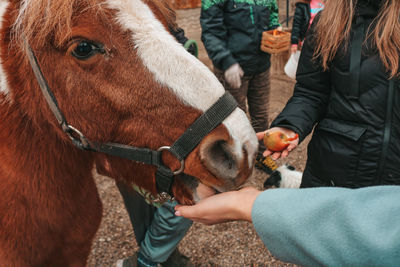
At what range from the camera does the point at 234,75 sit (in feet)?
10.3

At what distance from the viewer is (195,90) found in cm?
121

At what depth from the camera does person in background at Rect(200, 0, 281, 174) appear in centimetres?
311

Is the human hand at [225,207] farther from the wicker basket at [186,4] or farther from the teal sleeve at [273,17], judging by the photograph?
the wicker basket at [186,4]

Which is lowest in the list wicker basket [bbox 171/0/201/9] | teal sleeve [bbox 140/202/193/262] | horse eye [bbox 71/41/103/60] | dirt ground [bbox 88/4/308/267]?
dirt ground [bbox 88/4/308/267]

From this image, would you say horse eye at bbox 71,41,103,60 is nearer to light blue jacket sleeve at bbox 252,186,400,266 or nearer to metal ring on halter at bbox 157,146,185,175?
metal ring on halter at bbox 157,146,185,175

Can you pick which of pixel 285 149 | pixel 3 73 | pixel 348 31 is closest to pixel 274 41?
pixel 348 31

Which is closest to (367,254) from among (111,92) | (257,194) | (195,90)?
(257,194)

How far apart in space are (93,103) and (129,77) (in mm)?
193

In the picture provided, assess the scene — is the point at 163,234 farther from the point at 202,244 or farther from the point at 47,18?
the point at 47,18

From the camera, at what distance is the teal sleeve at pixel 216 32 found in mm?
3084

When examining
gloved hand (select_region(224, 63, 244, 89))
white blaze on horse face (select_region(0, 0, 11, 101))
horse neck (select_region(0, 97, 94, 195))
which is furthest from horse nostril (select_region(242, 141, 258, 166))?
gloved hand (select_region(224, 63, 244, 89))

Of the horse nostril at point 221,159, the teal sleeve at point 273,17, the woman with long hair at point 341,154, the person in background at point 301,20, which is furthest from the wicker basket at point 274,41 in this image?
the horse nostril at point 221,159

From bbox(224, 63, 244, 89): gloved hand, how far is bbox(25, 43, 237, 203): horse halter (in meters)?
1.91

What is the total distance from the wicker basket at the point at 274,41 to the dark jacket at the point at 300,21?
0.68m
